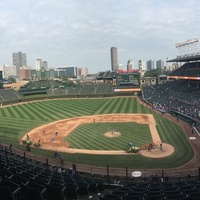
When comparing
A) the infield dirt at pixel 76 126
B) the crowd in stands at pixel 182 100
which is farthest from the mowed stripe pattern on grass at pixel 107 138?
the crowd in stands at pixel 182 100

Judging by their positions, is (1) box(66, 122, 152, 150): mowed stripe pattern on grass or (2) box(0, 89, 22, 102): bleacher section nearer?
(1) box(66, 122, 152, 150): mowed stripe pattern on grass

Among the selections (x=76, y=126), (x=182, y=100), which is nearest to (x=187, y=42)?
(x=182, y=100)

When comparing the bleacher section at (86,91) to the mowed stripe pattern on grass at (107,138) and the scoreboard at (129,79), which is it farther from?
the mowed stripe pattern on grass at (107,138)

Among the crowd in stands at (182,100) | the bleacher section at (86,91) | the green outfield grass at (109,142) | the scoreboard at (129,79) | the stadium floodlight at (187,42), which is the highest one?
the stadium floodlight at (187,42)

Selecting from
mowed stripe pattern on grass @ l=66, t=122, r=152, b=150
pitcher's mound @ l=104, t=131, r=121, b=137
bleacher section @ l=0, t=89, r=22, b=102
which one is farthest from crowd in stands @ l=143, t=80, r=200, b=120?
bleacher section @ l=0, t=89, r=22, b=102

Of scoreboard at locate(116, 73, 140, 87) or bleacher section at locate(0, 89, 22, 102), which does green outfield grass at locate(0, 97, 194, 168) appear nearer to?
bleacher section at locate(0, 89, 22, 102)

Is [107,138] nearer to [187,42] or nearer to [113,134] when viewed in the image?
[113,134]

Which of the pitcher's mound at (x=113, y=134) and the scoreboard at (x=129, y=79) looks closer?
the pitcher's mound at (x=113, y=134)

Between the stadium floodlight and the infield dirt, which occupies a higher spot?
the stadium floodlight

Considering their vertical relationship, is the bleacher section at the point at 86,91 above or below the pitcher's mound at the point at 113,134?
above

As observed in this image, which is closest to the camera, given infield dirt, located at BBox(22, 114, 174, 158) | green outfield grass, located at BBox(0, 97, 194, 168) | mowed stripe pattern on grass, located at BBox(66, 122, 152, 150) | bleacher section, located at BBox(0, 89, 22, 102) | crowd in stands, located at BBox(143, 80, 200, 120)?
green outfield grass, located at BBox(0, 97, 194, 168)
